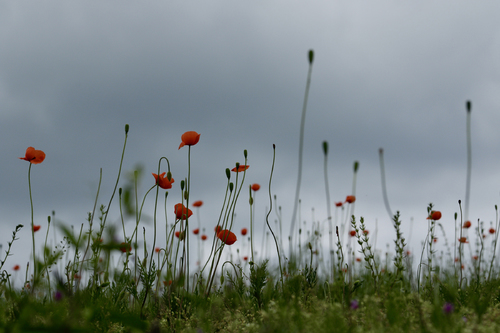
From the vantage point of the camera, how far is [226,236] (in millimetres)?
2818

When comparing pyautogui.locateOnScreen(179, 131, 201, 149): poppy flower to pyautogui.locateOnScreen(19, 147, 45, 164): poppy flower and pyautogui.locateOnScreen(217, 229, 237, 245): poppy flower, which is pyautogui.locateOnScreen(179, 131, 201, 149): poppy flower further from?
pyautogui.locateOnScreen(19, 147, 45, 164): poppy flower

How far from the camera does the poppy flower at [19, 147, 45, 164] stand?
10.4ft

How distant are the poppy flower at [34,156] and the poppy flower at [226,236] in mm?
1749

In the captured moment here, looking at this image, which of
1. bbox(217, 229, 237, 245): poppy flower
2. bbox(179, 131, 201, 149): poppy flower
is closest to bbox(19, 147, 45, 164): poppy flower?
bbox(179, 131, 201, 149): poppy flower

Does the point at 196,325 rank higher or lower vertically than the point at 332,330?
lower

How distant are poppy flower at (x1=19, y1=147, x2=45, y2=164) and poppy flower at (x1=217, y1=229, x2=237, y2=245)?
1.75 meters

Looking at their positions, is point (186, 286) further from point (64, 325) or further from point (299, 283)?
point (64, 325)

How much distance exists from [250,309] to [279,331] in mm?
1074

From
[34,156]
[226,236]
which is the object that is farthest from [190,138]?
[34,156]

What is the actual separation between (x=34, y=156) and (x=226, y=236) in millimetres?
1861

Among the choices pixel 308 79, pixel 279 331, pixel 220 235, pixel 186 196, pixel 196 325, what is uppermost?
pixel 308 79

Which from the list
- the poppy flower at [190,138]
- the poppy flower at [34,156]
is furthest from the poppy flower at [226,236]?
the poppy flower at [34,156]

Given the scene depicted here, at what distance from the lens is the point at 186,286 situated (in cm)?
268

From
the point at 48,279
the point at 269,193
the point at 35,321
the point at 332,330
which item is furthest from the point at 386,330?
the point at 48,279
